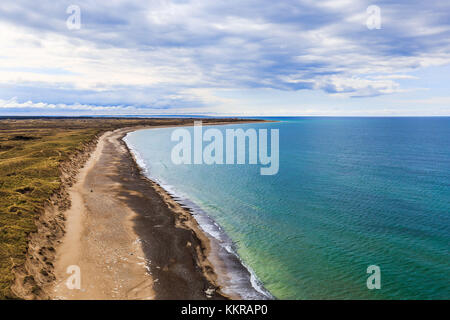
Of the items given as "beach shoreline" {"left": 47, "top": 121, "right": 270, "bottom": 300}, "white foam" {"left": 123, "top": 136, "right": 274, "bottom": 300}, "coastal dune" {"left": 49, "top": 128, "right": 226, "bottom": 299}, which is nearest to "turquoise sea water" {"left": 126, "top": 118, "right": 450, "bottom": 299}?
"white foam" {"left": 123, "top": 136, "right": 274, "bottom": 300}

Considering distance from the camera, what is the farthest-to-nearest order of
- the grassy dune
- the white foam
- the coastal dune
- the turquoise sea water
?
the turquoise sea water < the white foam < the coastal dune < the grassy dune

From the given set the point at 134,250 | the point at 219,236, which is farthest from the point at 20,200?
the point at 219,236

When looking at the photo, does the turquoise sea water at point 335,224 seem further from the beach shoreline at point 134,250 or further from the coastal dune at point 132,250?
the coastal dune at point 132,250

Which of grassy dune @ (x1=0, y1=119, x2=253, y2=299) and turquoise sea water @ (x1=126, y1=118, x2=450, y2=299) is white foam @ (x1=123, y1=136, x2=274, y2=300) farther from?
grassy dune @ (x1=0, y1=119, x2=253, y2=299)

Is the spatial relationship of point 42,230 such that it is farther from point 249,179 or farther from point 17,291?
point 249,179

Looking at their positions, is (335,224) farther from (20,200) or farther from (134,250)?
(20,200)
